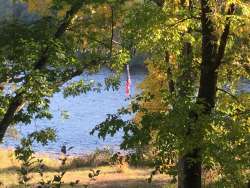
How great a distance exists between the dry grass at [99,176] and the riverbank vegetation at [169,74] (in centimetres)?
954

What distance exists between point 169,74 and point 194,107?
4747mm

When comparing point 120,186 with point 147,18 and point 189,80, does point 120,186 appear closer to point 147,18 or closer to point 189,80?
point 189,80

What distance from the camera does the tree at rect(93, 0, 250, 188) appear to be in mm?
10625

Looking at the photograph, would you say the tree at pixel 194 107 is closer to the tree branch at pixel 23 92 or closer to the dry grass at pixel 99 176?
the tree branch at pixel 23 92

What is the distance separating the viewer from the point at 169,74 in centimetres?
1533

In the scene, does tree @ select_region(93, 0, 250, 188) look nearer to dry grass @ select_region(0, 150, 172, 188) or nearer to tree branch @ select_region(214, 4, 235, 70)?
tree branch @ select_region(214, 4, 235, 70)

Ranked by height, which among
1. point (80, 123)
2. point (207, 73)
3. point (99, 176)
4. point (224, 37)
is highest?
point (224, 37)

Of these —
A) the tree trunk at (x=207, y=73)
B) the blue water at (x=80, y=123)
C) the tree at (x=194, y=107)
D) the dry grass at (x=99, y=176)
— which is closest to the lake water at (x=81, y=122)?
the blue water at (x=80, y=123)

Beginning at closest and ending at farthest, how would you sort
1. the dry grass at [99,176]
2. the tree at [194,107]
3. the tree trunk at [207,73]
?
the tree at [194,107] → the tree trunk at [207,73] → the dry grass at [99,176]

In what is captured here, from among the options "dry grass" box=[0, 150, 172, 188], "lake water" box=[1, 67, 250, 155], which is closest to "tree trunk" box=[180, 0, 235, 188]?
"dry grass" box=[0, 150, 172, 188]

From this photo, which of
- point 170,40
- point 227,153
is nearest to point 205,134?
point 227,153

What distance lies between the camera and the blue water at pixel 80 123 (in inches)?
1732

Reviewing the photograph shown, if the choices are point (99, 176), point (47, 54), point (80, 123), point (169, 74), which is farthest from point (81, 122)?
point (47, 54)

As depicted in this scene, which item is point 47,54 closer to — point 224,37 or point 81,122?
point 224,37
